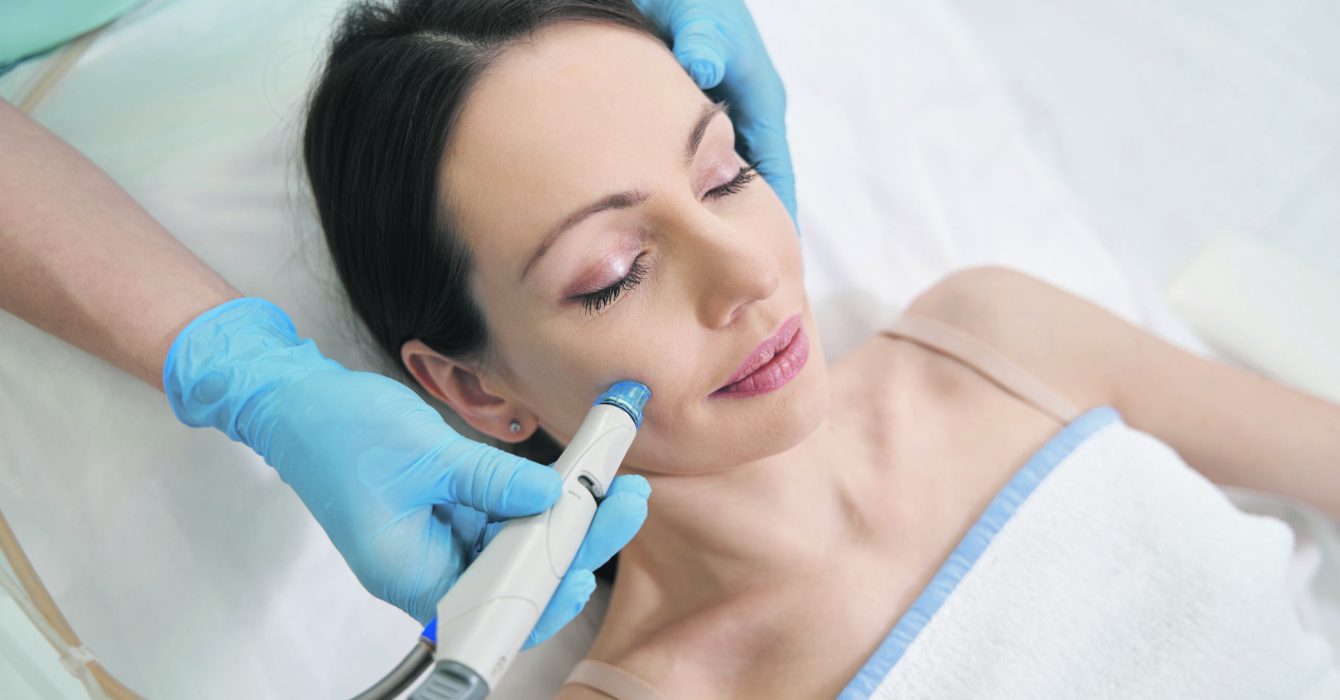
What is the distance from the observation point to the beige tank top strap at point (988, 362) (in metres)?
1.41

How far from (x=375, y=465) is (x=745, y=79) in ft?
2.65

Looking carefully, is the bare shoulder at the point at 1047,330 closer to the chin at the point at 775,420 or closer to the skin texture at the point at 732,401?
the skin texture at the point at 732,401

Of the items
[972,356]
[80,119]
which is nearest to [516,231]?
[972,356]

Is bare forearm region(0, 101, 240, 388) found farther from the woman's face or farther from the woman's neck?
the woman's neck

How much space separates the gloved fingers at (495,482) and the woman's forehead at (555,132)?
23 cm

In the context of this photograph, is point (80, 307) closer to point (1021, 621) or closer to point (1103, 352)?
point (1021, 621)

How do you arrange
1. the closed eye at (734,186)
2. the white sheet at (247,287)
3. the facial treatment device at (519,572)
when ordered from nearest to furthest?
the facial treatment device at (519,572)
the closed eye at (734,186)
the white sheet at (247,287)

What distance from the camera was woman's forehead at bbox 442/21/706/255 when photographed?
105 centimetres

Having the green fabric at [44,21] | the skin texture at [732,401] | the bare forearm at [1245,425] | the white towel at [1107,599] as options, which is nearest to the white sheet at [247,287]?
the green fabric at [44,21]

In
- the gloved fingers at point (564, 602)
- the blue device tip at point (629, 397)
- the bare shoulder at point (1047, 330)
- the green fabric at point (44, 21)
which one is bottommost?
the bare shoulder at point (1047, 330)

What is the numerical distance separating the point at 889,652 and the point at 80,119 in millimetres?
1350

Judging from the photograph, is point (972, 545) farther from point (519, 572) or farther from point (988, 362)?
point (519, 572)

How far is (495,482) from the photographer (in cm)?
97

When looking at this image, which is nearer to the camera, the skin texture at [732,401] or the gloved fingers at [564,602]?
the gloved fingers at [564,602]
